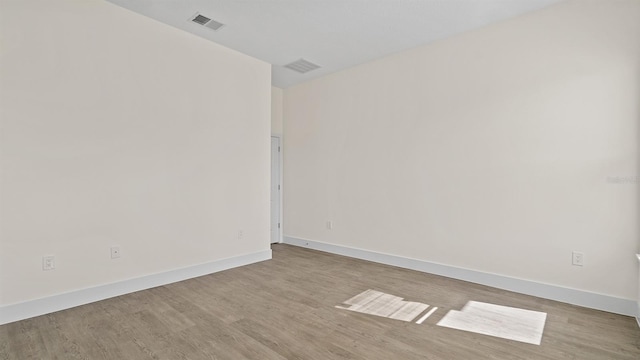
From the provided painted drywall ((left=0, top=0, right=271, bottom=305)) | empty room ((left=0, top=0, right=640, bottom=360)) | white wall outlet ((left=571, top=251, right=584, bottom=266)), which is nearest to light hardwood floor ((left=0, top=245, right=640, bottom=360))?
empty room ((left=0, top=0, right=640, bottom=360))

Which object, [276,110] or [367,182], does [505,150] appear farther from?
[276,110]

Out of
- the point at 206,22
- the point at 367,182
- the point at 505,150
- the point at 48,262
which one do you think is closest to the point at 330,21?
the point at 206,22

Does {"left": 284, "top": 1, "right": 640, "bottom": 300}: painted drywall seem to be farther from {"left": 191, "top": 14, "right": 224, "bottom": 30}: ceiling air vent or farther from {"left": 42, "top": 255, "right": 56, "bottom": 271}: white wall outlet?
{"left": 42, "top": 255, "right": 56, "bottom": 271}: white wall outlet

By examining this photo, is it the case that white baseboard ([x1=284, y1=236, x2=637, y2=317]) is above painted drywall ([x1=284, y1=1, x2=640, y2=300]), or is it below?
below

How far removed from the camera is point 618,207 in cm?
289

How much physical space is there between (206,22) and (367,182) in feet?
9.83

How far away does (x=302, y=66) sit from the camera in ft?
16.2

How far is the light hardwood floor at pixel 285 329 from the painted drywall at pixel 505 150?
601mm

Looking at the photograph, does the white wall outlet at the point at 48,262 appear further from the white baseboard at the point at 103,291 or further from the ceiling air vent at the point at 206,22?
the ceiling air vent at the point at 206,22

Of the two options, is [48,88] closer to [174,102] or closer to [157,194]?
[174,102]

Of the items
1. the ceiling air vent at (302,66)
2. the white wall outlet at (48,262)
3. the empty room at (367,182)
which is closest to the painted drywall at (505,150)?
the empty room at (367,182)

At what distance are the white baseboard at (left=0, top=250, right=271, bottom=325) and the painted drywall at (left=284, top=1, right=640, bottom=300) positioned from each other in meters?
2.01

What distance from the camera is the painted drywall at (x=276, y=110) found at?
19.7ft

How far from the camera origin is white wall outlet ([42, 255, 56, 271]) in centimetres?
287
